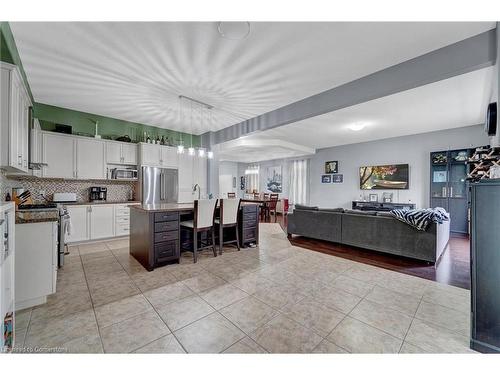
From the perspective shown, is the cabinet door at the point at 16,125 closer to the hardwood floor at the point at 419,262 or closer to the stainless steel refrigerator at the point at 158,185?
the stainless steel refrigerator at the point at 158,185

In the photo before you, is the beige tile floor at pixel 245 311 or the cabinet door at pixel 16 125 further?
the cabinet door at pixel 16 125

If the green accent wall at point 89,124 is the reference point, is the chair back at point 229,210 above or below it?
below

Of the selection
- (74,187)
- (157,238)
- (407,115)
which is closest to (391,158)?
(407,115)

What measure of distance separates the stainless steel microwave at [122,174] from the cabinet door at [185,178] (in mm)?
1078

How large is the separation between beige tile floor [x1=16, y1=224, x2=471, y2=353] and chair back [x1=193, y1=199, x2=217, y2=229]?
1.97ft

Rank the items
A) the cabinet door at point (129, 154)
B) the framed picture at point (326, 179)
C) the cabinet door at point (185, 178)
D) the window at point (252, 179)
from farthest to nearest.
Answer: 1. the window at point (252, 179)
2. the framed picture at point (326, 179)
3. the cabinet door at point (185, 178)
4. the cabinet door at point (129, 154)

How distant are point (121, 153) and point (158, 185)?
1.04 metres

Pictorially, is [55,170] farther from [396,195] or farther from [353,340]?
[396,195]

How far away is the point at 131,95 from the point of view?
3.55 meters

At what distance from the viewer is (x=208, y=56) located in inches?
97.6

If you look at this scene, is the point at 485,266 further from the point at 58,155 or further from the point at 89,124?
the point at 89,124

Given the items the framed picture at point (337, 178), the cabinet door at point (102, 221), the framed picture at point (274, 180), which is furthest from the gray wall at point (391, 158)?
the cabinet door at point (102, 221)

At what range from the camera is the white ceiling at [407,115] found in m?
3.30

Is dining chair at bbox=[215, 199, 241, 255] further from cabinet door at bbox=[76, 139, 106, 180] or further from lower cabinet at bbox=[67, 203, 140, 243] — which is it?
cabinet door at bbox=[76, 139, 106, 180]
